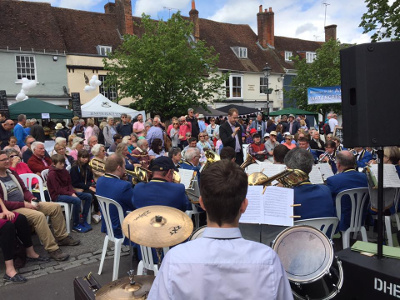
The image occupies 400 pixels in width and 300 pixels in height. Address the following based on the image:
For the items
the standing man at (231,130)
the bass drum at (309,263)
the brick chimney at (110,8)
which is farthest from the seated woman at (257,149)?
the brick chimney at (110,8)

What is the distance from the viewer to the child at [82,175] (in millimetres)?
6149

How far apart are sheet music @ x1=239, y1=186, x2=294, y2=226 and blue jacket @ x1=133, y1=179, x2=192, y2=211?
92cm

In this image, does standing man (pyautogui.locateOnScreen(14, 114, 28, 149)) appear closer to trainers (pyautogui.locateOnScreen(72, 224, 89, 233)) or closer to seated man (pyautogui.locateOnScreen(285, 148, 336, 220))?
trainers (pyautogui.locateOnScreen(72, 224, 89, 233))

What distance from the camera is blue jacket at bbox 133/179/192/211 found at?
357 centimetres

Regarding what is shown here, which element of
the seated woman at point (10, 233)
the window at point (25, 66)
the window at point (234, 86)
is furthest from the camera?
the window at point (234, 86)

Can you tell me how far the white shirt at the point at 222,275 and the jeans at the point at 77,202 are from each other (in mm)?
4699

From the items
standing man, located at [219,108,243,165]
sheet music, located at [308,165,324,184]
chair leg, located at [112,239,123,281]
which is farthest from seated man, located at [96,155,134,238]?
standing man, located at [219,108,243,165]

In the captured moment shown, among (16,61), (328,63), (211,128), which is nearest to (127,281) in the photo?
(211,128)

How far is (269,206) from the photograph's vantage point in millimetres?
2990

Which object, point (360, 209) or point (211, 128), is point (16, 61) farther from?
point (360, 209)

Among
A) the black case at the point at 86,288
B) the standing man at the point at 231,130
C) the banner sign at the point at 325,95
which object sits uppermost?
the banner sign at the point at 325,95

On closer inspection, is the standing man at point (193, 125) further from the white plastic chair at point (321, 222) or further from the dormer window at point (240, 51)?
the dormer window at point (240, 51)

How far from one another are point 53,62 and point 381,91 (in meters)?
21.7

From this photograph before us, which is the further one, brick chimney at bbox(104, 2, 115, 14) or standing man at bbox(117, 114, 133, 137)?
brick chimney at bbox(104, 2, 115, 14)
